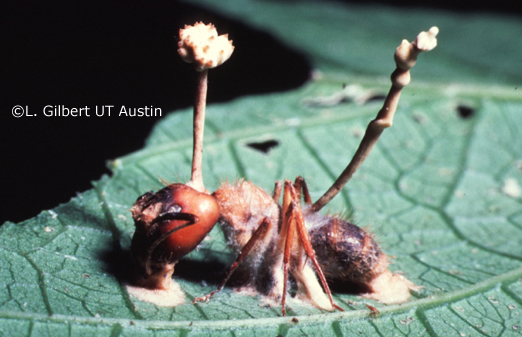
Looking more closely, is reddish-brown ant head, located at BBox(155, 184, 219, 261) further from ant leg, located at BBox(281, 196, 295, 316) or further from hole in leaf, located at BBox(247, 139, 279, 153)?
hole in leaf, located at BBox(247, 139, 279, 153)

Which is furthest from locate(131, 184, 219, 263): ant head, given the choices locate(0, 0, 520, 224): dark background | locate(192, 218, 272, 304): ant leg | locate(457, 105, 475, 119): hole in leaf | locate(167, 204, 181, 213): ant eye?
locate(457, 105, 475, 119): hole in leaf

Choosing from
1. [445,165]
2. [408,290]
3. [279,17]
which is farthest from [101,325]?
[279,17]

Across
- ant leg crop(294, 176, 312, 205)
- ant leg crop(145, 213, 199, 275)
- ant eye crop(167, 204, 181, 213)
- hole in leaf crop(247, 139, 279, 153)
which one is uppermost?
hole in leaf crop(247, 139, 279, 153)

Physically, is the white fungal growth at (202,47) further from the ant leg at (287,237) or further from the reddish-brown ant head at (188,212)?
the ant leg at (287,237)

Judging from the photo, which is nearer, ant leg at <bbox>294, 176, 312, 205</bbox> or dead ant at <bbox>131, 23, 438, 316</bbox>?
dead ant at <bbox>131, 23, 438, 316</bbox>

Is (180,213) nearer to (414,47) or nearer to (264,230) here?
(264,230)
